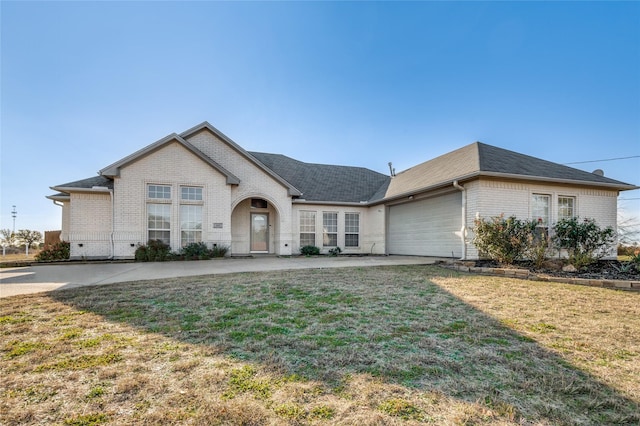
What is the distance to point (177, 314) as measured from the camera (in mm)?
4469

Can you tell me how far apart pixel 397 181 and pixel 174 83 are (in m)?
12.6

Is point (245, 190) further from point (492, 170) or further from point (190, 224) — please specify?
point (492, 170)

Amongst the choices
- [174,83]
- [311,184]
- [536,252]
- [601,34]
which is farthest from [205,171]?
[601,34]

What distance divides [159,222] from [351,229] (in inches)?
390

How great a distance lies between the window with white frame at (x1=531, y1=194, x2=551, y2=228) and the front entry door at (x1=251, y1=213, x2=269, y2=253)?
39.8 ft

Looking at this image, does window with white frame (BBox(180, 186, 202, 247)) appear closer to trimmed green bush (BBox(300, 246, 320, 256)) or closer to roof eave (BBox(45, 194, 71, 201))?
trimmed green bush (BBox(300, 246, 320, 256))

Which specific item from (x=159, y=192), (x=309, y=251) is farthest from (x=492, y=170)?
(x=159, y=192)

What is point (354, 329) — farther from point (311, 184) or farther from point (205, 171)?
point (311, 184)

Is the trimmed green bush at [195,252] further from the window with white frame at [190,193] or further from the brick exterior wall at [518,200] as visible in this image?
the brick exterior wall at [518,200]

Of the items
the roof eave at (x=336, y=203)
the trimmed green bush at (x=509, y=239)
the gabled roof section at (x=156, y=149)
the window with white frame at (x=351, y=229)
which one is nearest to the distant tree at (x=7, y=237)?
the gabled roof section at (x=156, y=149)

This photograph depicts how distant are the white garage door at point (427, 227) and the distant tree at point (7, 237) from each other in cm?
2900

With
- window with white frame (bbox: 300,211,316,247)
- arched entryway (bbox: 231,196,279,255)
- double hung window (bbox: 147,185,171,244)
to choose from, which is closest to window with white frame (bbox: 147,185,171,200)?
double hung window (bbox: 147,185,171,244)

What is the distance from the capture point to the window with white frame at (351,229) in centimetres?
1780

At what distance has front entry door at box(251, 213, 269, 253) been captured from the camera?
16453mm
